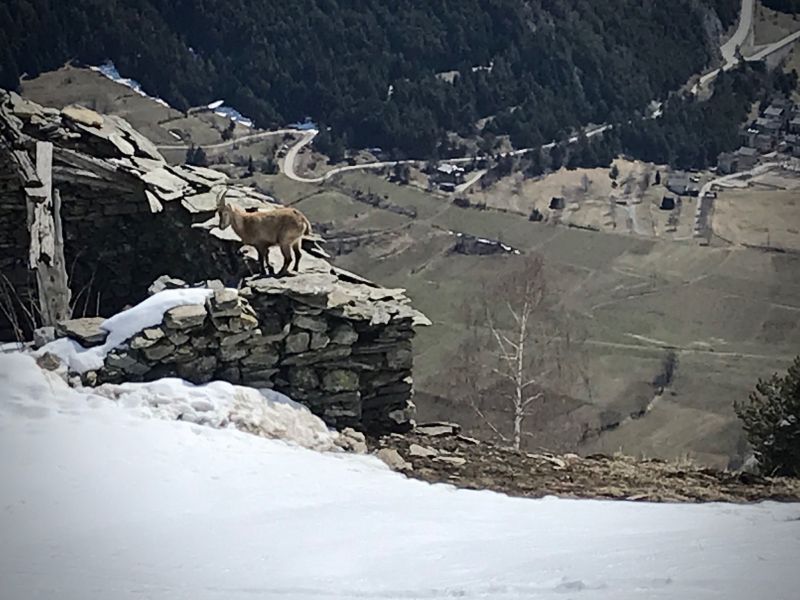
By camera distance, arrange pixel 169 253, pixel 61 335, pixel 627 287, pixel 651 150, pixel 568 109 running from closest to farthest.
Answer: pixel 61 335
pixel 169 253
pixel 627 287
pixel 651 150
pixel 568 109

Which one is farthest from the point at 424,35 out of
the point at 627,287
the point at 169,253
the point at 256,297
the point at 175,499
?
the point at 175,499

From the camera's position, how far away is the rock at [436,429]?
8.83m

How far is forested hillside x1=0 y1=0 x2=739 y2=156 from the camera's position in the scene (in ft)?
97.9

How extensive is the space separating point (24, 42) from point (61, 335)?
11.1m

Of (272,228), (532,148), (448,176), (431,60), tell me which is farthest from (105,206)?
(431,60)

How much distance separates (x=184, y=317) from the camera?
7.89m

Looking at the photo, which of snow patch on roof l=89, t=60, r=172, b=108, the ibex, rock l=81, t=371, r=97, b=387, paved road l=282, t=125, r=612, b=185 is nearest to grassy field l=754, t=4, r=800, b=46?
paved road l=282, t=125, r=612, b=185

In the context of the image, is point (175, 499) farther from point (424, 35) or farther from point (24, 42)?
point (424, 35)

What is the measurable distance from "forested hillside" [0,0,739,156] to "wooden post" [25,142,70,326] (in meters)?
16.0

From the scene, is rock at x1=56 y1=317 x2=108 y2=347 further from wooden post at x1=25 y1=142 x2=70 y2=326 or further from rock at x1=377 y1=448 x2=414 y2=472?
rock at x1=377 y1=448 x2=414 y2=472

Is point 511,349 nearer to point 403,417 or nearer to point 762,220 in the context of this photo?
point 403,417

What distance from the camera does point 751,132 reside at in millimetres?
29391

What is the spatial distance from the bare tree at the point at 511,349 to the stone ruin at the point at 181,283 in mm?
5094

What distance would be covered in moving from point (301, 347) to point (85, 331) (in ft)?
6.16
